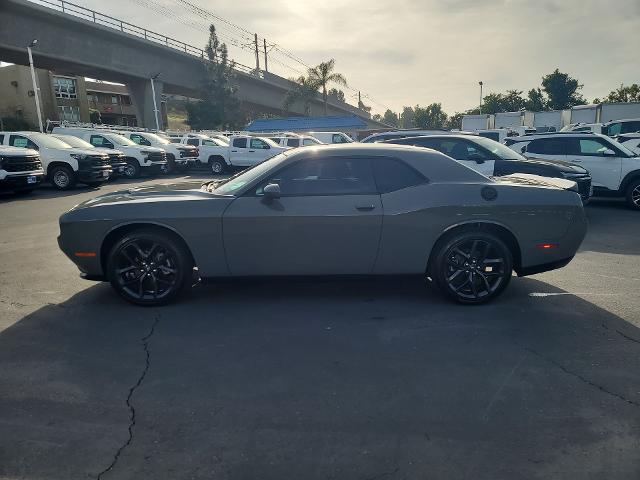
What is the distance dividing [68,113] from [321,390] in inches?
2678

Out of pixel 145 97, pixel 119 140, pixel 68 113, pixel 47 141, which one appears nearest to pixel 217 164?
pixel 119 140

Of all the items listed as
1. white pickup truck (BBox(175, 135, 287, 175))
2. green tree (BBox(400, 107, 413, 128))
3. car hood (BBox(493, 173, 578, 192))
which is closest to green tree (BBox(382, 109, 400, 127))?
green tree (BBox(400, 107, 413, 128))

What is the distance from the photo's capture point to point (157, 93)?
41844mm

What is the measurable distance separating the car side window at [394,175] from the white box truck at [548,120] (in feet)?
105

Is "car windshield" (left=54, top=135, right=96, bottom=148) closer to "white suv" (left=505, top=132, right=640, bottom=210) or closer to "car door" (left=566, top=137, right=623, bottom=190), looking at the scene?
"white suv" (left=505, top=132, right=640, bottom=210)

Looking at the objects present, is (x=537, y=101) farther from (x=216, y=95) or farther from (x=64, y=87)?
(x=64, y=87)

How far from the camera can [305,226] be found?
4383mm

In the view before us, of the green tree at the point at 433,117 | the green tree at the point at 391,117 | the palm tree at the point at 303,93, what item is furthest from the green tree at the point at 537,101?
the green tree at the point at 391,117

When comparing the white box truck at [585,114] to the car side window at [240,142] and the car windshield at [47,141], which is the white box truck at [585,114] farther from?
the car windshield at [47,141]

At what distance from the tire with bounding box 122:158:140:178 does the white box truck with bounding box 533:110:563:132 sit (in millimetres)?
27305

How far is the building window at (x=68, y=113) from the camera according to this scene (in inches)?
2291

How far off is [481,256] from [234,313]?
2.53m

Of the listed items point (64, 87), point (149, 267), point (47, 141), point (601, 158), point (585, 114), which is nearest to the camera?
point (149, 267)

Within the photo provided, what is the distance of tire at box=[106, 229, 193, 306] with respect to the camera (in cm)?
446
